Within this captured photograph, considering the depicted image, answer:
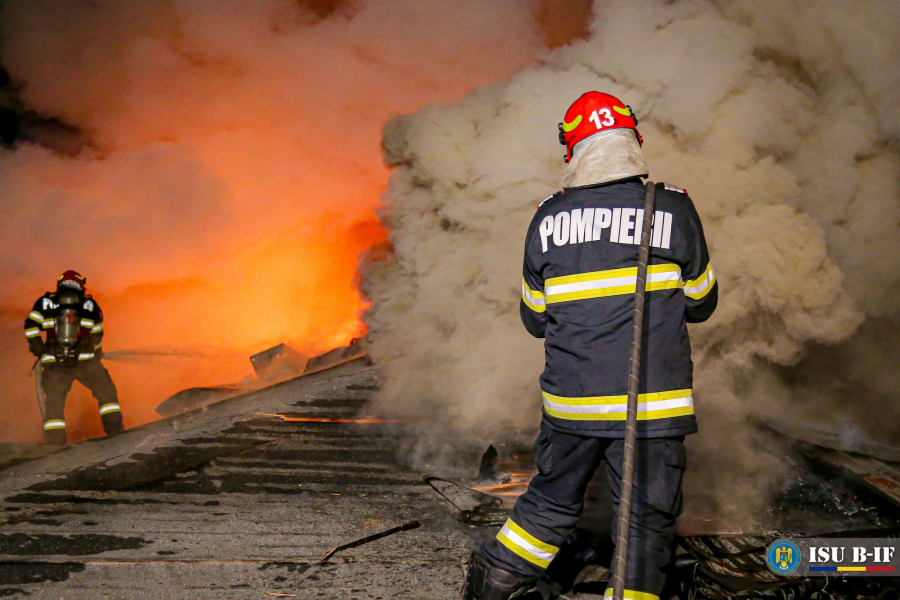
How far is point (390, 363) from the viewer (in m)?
5.33

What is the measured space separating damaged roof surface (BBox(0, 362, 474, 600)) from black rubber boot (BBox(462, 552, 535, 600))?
0.80 ft

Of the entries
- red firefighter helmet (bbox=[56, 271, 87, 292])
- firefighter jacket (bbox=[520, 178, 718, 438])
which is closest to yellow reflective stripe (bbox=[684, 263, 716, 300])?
firefighter jacket (bbox=[520, 178, 718, 438])

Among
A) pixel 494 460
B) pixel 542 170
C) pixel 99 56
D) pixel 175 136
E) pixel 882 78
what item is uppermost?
pixel 99 56

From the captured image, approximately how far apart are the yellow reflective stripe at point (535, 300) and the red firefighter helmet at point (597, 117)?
19.1 inches

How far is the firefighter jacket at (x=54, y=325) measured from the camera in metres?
6.01

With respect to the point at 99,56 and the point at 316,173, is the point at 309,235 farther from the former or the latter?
the point at 99,56

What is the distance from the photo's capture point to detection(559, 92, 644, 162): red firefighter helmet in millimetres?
2154

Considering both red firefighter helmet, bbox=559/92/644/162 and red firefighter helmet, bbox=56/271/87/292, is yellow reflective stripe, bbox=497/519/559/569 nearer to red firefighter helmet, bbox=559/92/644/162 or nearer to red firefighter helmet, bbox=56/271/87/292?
red firefighter helmet, bbox=559/92/644/162

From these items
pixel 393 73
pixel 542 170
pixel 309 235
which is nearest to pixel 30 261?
pixel 309 235

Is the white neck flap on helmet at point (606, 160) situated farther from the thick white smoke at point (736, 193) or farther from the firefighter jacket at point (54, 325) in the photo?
the firefighter jacket at point (54, 325)

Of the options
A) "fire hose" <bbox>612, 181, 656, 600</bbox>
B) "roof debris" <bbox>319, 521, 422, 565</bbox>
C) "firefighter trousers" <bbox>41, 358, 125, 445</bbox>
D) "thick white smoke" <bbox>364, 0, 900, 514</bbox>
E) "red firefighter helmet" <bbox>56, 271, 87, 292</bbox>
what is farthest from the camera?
"red firefighter helmet" <bbox>56, 271, 87, 292</bbox>

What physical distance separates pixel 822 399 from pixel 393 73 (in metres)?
6.55

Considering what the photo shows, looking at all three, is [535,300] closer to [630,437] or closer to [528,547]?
[630,437]

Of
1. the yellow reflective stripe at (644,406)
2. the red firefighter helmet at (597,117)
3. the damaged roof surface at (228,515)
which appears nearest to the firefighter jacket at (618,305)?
the yellow reflective stripe at (644,406)
